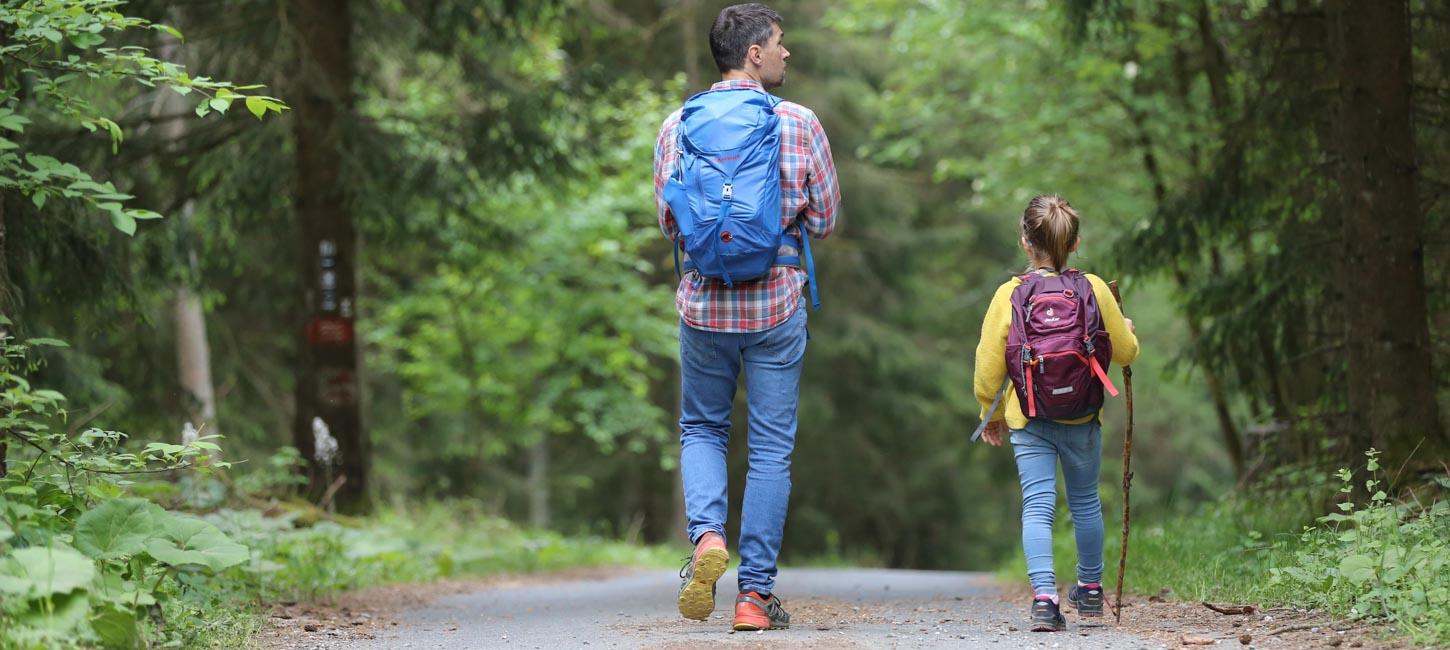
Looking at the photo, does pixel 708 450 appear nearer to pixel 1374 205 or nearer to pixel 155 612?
pixel 155 612

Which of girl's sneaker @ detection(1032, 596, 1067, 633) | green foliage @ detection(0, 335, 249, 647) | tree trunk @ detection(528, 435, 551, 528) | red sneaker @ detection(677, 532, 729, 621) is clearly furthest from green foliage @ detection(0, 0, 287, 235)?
tree trunk @ detection(528, 435, 551, 528)

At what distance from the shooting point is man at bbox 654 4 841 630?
4.98 meters

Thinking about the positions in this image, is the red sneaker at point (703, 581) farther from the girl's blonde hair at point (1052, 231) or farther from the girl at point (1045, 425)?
the girl's blonde hair at point (1052, 231)

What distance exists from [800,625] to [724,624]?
0.31 m

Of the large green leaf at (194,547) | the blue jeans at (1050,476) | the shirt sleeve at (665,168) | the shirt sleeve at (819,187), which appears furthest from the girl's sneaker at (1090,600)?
the large green leaf at (194,547)

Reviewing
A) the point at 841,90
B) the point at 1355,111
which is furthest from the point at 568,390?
the point at 1355,111

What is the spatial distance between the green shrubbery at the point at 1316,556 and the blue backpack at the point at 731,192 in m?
2.03

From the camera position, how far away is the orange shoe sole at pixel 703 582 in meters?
4.72

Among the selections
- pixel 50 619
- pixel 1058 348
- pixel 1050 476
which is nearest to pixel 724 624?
pixel 1050 476

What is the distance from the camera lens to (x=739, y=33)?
16.9ft

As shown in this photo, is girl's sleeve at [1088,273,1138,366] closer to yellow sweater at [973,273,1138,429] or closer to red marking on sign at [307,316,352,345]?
yellow sweater at [973,273,1138,429]

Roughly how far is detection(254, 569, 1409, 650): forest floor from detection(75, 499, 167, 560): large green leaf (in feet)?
2.14

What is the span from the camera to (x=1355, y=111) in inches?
242

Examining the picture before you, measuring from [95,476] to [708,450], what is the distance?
209 cm
